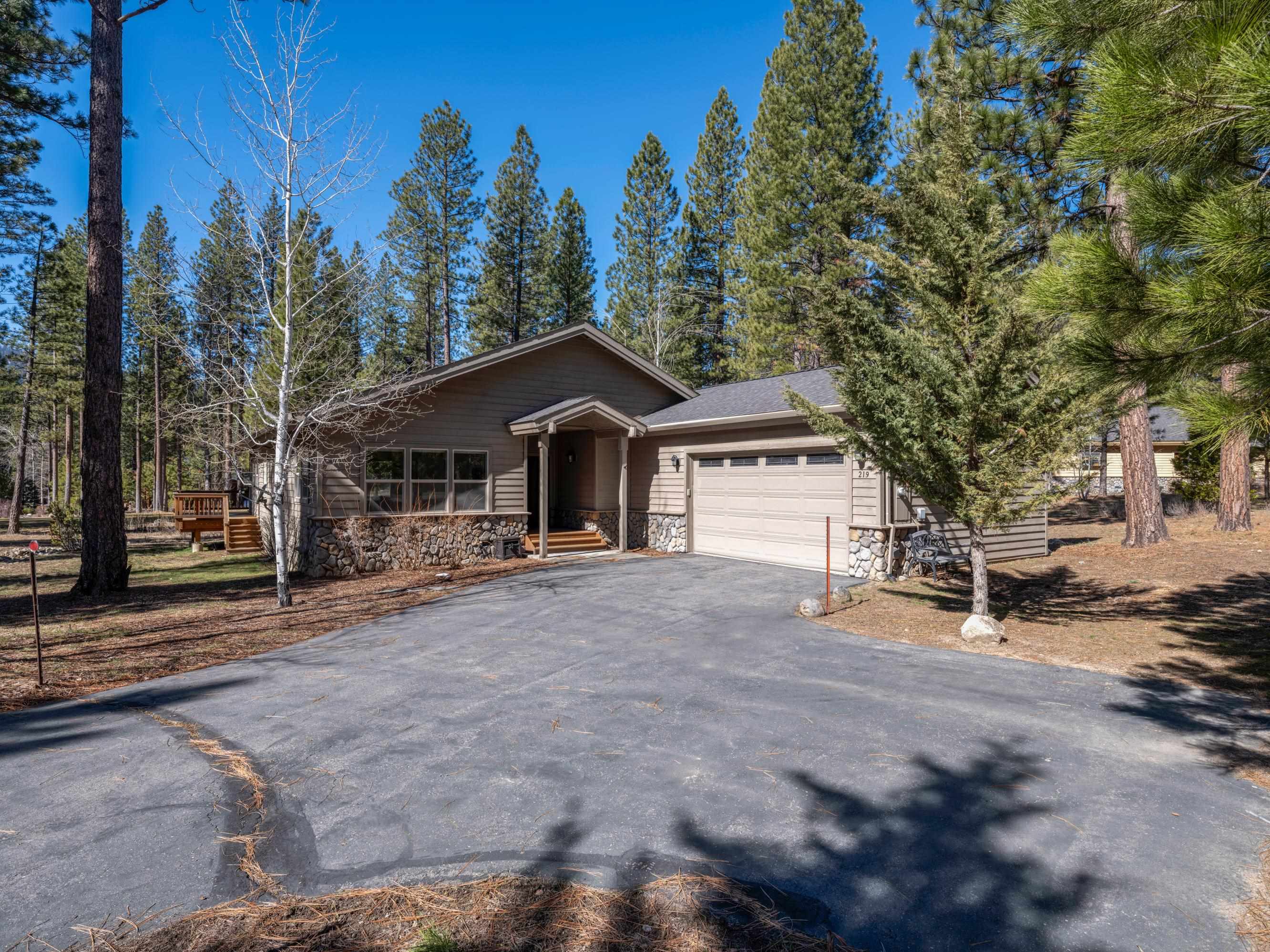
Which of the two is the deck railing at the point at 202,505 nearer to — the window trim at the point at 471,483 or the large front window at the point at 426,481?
Result: the large front window at the point at 426,481

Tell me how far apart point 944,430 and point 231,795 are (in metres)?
6.82

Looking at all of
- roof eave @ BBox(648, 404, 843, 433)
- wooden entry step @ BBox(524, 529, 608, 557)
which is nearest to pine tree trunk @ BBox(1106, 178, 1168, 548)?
roof eave @ BBox(648, 404, 843, 433)

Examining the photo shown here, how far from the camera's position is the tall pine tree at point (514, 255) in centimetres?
2747

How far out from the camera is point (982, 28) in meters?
10.9

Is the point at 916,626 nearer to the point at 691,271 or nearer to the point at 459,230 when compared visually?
the point at 691,271

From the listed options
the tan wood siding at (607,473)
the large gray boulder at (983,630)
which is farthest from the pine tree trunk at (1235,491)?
the tan wood siding at (607,473)

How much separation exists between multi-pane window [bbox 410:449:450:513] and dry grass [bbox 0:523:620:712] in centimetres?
136

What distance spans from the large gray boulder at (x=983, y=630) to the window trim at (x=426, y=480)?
9823mm

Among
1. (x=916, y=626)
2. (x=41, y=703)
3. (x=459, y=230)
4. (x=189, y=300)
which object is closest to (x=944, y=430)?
(x=916, y=626)

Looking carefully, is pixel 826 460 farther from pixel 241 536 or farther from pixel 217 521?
pixel 217 521

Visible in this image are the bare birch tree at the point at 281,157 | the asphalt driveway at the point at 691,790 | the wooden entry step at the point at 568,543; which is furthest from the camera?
the wooden entry step at the point at 568,543

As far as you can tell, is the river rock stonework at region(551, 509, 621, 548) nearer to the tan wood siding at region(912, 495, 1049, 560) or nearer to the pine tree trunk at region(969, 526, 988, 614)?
→ the tan wood siding at region(912, 495, 1049, 560)

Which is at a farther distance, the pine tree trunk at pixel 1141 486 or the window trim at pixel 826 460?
the pine tree trunk at pixel 1141 486

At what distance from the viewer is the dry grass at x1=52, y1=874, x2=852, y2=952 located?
2285mm
